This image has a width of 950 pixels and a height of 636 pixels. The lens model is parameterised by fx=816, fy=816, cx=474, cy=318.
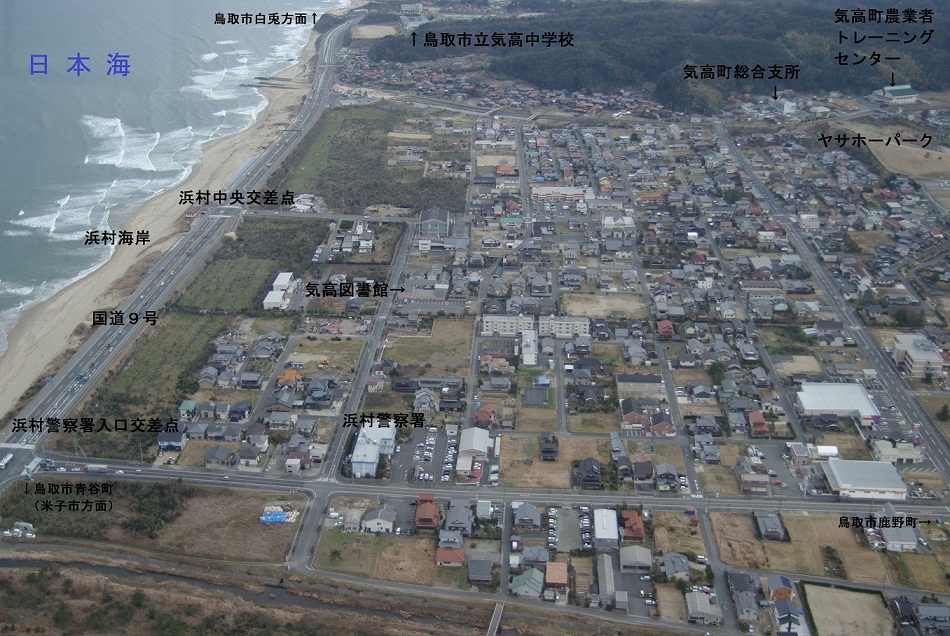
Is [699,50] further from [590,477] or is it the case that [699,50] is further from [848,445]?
[590,477]

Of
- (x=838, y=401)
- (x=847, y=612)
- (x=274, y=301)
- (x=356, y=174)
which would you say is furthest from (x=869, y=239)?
(x=274, y=301)

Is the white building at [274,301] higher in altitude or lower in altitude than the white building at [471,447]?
higher

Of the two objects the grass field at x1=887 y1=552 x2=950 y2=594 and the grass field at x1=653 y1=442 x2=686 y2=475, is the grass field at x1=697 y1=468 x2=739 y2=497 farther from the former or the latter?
the grass field at x1=887 y1=552 x2=950 y2=594

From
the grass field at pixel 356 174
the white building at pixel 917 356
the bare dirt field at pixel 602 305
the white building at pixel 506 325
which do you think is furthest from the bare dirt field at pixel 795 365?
the grass field at pixel 356 174

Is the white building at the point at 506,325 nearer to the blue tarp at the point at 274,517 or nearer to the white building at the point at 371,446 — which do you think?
the white building at the point at 371,446

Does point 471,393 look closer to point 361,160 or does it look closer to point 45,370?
point 45,370

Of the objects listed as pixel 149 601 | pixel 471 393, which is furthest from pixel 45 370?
pixel 471 393
